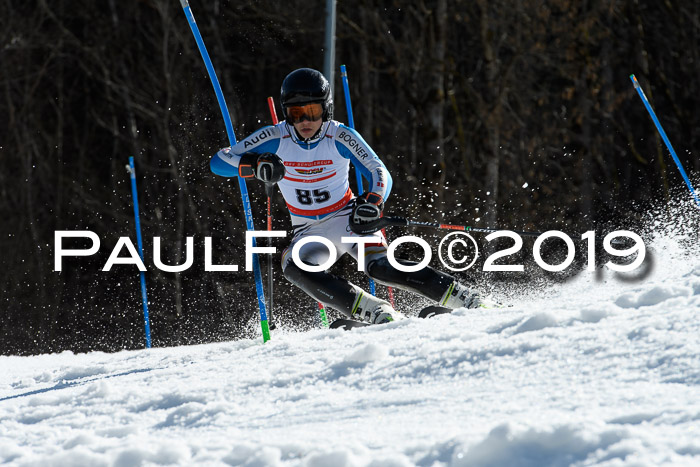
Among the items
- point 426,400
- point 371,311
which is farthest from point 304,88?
point 426,400

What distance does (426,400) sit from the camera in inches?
96.7

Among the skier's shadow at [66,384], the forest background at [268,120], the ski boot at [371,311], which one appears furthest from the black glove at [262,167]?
the forest background at [268,120]

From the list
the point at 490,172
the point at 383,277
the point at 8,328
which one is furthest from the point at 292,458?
the point at 8,328

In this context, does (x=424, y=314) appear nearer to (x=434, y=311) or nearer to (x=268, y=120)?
(x=434, y=311)

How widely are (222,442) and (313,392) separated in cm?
54

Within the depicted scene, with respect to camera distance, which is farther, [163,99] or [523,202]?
[163,99]

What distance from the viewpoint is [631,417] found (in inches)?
78.0

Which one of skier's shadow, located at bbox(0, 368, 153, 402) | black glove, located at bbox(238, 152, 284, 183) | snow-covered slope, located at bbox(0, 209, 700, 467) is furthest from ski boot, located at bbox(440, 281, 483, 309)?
skier's shadow, located at bbox(0, 368, 153, 402)

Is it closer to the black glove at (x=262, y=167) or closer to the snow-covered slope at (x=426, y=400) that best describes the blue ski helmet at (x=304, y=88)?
the black glove at (x=262, y=167)

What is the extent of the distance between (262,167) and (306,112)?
442mm

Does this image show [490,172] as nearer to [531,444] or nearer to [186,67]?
[186,67]

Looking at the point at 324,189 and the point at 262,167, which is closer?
the point at 262,167

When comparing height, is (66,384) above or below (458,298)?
below

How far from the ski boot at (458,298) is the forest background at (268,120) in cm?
→ 590
